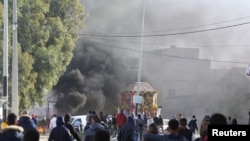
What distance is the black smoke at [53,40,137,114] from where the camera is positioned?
53125mm

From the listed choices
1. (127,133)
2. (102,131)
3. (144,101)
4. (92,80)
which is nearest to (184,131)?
(127,133)

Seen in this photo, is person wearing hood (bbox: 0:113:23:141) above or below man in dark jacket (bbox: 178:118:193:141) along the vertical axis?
above

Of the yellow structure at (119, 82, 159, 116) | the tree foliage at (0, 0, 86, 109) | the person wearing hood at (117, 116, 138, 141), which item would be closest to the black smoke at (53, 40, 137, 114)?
the yellow structure at (119, 82, 159, 116)

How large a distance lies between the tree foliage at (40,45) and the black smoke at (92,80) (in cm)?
1829

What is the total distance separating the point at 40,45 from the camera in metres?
32.2

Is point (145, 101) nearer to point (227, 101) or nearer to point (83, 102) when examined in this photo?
point (83, 102)

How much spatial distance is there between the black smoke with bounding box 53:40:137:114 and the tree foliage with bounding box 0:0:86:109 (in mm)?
18290

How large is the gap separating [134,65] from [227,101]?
1074cm

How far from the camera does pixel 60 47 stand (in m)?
33.7

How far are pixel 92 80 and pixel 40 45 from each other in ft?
78.2

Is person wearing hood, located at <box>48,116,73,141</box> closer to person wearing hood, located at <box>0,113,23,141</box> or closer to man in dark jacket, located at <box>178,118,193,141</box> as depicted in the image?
man in dark jacket, located at <box>178,118,193,141</box>

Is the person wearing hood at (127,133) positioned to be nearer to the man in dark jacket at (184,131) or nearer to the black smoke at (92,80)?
the man in dark jacket at (184,131)

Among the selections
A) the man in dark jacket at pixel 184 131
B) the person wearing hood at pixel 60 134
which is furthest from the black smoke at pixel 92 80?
the man in dark jacket at pixel 184 131

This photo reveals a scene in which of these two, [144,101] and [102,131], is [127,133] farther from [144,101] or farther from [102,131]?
[144,101]
